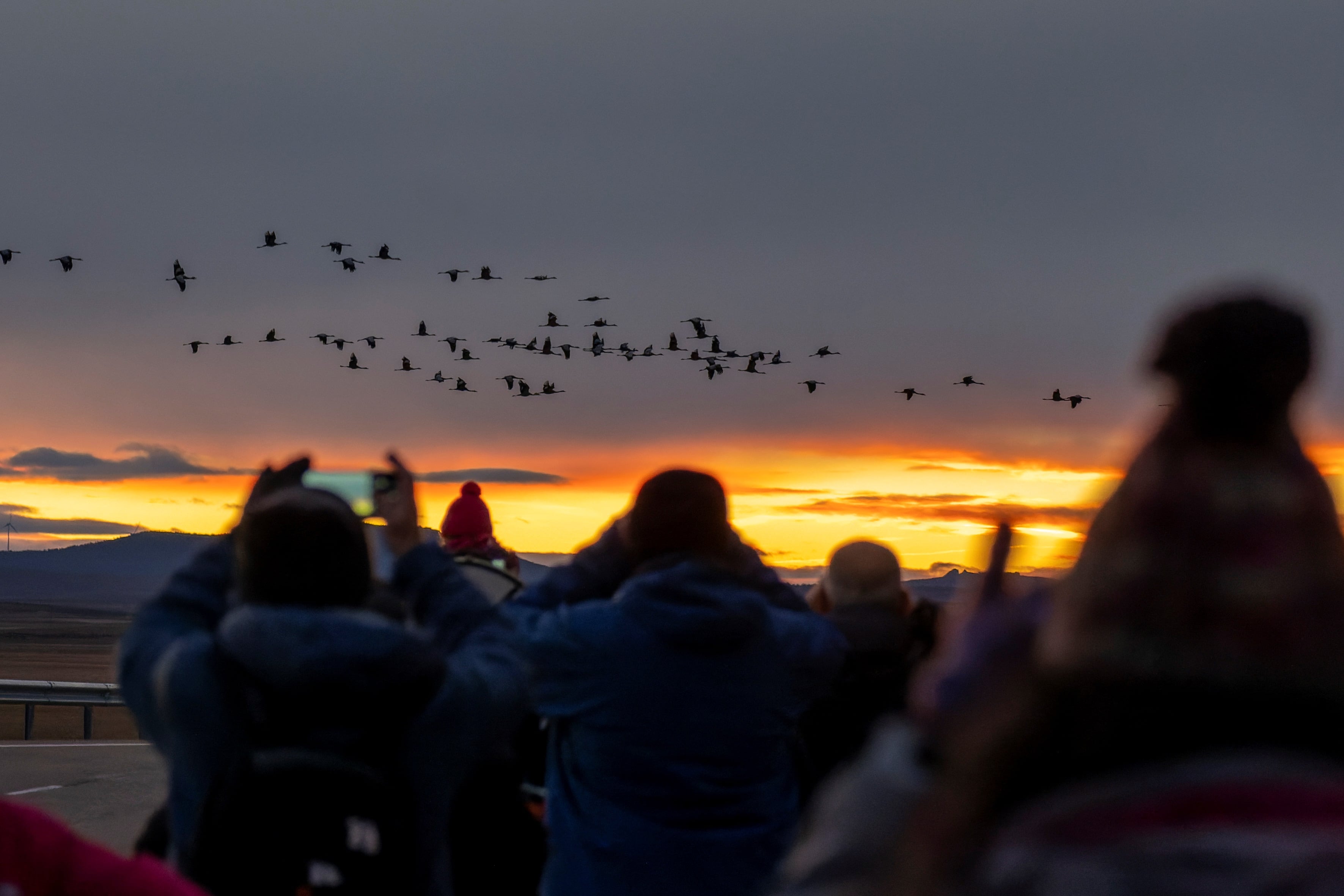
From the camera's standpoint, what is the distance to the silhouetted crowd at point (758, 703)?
1.14m

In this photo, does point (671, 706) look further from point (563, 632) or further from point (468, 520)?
point (468, 520)

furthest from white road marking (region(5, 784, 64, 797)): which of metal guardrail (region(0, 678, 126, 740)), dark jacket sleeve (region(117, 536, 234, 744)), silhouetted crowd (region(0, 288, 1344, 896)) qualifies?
dark jacket sleeve (region(117, 536, 234, 744))

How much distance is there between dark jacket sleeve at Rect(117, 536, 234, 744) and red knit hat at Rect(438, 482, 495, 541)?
3.34 m

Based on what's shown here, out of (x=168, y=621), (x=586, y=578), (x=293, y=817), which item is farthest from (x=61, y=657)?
(x=293, y=817)

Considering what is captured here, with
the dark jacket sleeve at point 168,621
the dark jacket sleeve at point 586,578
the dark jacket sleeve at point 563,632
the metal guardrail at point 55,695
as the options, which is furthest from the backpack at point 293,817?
the metal guardrail at point 55,695

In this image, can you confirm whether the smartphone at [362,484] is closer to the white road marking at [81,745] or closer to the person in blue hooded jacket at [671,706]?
the person in blue hooded jacket at [671,706]

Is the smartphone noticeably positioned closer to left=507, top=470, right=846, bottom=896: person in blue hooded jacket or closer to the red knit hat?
left=507, top=470, right=846, bottom=896: person in blue hooded jacket

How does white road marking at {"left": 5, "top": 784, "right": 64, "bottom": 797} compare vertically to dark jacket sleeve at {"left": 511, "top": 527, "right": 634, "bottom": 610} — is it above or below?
below

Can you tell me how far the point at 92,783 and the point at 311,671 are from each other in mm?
10880

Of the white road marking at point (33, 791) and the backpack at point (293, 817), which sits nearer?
the backpack at point (293, 817)

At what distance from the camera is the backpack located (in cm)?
274

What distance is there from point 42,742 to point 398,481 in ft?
45.0

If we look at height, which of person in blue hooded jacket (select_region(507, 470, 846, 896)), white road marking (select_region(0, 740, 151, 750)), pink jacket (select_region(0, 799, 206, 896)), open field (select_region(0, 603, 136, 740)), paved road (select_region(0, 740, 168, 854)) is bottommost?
open field (select_region(0, 603, 136, 740))

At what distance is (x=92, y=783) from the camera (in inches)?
484
